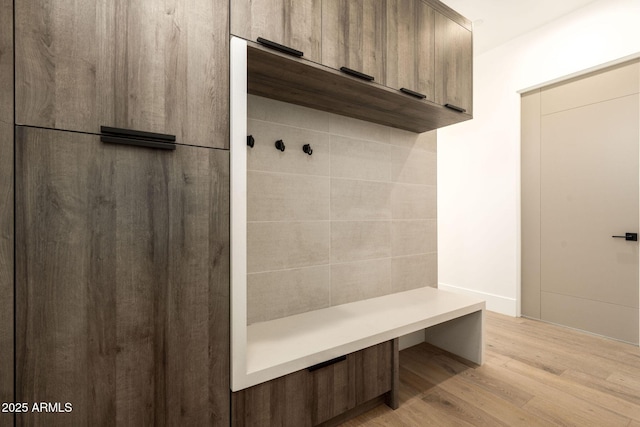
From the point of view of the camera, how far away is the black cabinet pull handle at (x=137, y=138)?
0.98m

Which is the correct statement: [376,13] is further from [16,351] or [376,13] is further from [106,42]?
[16,351]

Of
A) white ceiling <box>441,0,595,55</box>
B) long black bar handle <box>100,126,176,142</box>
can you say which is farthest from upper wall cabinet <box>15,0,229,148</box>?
white ceiling <box>441,0,595,55</box>

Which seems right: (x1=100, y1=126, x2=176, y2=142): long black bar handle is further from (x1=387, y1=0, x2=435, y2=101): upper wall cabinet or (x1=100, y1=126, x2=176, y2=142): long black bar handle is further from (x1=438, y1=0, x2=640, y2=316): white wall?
(x1=438, y1=0, x2=640, y2=316): white wall

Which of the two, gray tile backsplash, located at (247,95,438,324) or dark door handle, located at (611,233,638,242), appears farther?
dark door handle, located at (611,233,638,242)

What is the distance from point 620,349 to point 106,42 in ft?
12.7

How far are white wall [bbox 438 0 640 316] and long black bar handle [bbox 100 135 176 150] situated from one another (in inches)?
133

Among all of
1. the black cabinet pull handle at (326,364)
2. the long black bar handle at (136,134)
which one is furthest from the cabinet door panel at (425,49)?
the black cabinet pull handle at (326,364)

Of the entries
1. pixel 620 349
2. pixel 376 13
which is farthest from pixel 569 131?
pixel 376 13

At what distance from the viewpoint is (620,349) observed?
2.44 metres

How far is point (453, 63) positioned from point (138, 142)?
1.99 meters

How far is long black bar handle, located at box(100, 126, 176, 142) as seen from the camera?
0.97 metres

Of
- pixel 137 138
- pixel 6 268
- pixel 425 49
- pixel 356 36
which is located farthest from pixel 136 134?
pixel 425 49

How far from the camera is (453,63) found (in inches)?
79.5

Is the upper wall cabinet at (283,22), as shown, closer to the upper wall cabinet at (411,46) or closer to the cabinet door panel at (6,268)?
the upper wall cabinet at (411,46)
